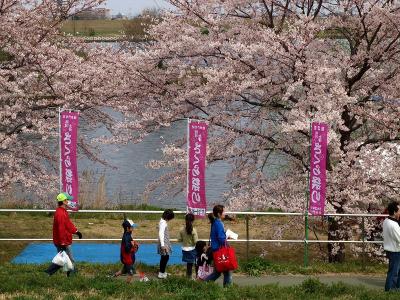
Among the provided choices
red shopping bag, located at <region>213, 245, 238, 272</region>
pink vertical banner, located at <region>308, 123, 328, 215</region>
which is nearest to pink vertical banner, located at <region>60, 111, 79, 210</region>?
red shopping bag, located at <region>213, 245, 238, 272</region>

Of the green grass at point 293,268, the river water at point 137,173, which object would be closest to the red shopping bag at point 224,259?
the green grass at point 293,268

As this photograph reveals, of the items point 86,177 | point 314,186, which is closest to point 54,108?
point 86,177

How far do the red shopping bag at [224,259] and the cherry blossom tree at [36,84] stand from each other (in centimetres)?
728

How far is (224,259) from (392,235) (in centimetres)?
276

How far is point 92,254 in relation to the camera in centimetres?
1627

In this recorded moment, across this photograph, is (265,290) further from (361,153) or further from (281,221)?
(281,221)

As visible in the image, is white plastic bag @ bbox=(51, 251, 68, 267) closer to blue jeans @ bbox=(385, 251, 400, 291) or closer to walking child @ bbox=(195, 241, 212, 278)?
walking child @ bbox=(195, 241, 212, 278)

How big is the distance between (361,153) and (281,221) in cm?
570

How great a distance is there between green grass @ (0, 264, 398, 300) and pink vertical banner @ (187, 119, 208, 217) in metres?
3.07

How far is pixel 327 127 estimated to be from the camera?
13719 mm

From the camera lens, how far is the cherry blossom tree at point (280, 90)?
50.2 feet

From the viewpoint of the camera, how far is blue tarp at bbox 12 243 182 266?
15.5 meters

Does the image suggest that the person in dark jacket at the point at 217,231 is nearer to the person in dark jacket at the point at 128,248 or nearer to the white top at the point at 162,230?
the white top at the point at 162,230

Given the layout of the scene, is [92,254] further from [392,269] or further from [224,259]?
[392,269]
